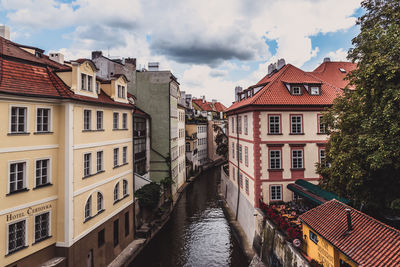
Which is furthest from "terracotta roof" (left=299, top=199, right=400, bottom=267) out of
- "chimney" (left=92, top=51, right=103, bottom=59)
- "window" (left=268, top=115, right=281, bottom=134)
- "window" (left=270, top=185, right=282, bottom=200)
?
"chimney" (left=92, top=51, right=103, bottom=59)

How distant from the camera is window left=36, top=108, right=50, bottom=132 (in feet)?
42.3

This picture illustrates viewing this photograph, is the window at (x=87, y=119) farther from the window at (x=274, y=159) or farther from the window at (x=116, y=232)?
the window at (x=274, y=159)

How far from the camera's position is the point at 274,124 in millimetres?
20797

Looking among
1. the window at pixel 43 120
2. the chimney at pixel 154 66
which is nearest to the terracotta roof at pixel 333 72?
the chimney at pixel 154 66

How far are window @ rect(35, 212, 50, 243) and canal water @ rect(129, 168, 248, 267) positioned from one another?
7.50 meters

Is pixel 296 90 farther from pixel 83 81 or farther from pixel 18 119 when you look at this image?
pixel 18 119

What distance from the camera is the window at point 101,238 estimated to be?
16.5 meters

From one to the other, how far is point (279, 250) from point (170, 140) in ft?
63.2

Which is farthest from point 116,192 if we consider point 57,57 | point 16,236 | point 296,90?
point 296,90

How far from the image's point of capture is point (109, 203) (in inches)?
709

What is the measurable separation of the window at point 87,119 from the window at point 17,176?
4.07m

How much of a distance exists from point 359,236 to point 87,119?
605 inches

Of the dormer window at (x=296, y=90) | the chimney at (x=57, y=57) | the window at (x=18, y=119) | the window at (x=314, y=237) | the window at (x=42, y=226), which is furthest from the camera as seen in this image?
the dormer window at (x=296, y=90)

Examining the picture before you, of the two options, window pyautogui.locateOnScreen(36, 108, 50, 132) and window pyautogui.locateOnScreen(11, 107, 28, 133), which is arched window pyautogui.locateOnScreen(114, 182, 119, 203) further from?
window pyautogui.locateOnScreen(11, 107, 28, 133)
